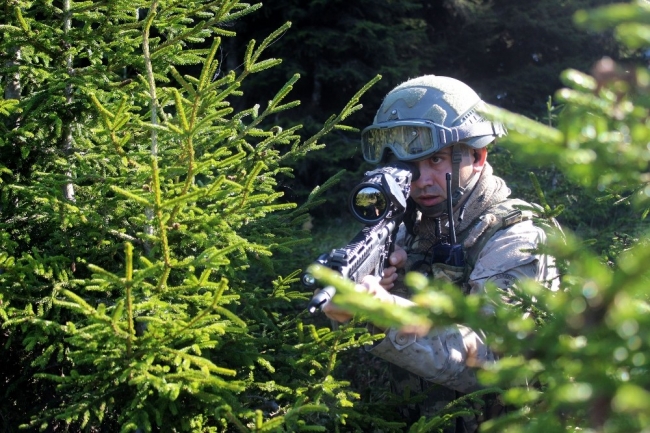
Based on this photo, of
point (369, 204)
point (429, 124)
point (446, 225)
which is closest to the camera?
point (369, 204)

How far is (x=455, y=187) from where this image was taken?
3.72 m

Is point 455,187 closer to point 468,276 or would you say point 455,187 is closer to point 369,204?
point 468,276

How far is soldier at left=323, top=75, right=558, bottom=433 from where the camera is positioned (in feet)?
10.4

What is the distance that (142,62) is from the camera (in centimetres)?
342

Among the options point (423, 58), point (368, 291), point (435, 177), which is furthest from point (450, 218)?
point (423, 58)

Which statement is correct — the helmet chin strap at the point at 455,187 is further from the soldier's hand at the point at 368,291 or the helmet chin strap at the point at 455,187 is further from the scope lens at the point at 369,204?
the soldier's hand at the point at 368,291

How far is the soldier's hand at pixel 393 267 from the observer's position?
3.51 metres

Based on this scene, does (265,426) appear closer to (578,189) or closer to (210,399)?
(210,399)

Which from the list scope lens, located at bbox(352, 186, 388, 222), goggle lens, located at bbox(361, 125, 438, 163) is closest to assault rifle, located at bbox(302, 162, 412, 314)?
scope lens, located at bbox(352, 186, 388, 222)

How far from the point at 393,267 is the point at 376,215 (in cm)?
45

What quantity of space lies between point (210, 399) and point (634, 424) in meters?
1.83

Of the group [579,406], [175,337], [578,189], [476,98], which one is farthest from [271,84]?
[579,406]

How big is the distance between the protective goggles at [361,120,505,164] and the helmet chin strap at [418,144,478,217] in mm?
90

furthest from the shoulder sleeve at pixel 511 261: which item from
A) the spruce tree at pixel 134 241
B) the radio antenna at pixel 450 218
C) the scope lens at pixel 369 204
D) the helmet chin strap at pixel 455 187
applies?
the spruce tree at pixel 134 241
